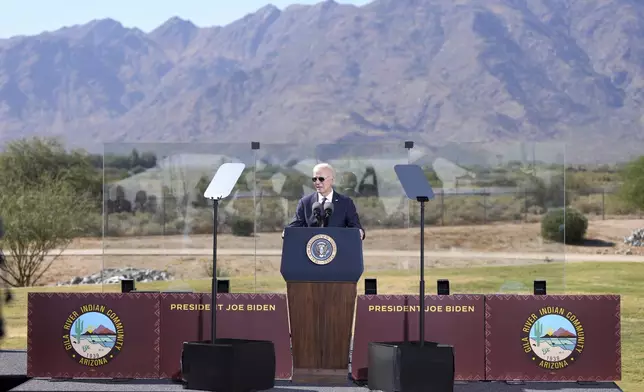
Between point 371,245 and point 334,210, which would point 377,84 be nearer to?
point 371,245

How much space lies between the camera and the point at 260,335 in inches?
420

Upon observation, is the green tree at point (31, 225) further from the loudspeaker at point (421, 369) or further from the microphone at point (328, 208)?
the loudspeaker at point (421, 369)

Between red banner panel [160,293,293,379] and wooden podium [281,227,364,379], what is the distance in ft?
1.14

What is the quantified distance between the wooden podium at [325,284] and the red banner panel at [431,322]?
333 mm

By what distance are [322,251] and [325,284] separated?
319 mm

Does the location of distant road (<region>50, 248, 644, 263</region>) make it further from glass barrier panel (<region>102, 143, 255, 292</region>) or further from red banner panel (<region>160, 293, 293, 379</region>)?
red banner panel (<region>160, 293, 293, 379</region>)

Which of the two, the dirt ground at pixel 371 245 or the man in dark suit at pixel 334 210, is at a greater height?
the man in dark suit at pixel 334 210

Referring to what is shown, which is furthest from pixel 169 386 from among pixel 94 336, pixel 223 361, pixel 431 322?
pixel 431 322

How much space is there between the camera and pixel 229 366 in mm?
9945

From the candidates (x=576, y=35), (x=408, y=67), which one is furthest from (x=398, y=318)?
(x=576, y=35)

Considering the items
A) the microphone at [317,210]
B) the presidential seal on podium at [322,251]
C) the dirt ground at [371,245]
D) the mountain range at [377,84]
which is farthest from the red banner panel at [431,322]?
the mountain range at [377,84]

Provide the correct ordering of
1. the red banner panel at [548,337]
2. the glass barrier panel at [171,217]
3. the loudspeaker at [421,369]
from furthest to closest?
1. the glass barrier panel at [171,217]
2. the red banner panel at [548,337]
3. the loudspeaker at [421,369]

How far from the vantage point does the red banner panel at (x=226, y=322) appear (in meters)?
10.7

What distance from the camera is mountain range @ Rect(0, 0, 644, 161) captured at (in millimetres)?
139625
